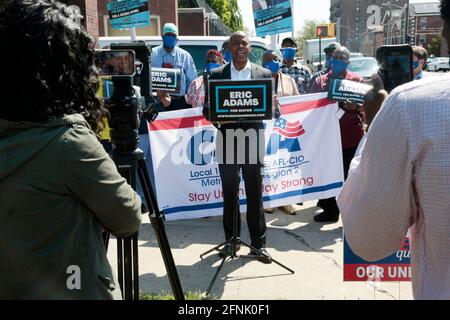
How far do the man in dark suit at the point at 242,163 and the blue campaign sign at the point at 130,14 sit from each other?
434 cm

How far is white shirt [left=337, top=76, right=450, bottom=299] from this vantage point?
123cm

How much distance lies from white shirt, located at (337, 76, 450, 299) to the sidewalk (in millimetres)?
2520

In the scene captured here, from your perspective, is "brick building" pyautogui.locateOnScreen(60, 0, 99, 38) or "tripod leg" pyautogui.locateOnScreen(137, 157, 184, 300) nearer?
"tripod leg" pyautogui.locateOnScreen(137, 157, 184, 300)

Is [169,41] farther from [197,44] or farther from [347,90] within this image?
[347,90]

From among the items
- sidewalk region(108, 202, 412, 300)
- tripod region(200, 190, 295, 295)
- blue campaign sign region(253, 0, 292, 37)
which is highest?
blue campaign sign region(253, 0, 292, 37)

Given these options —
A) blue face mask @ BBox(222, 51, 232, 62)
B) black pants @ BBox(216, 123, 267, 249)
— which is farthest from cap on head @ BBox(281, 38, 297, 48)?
black pants @ BBox(216, 123, 267, 249)

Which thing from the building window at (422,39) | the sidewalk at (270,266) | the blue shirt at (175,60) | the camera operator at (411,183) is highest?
the building window at (422,39)

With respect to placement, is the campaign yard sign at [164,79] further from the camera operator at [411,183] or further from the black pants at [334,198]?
the camera operator at [411,183]

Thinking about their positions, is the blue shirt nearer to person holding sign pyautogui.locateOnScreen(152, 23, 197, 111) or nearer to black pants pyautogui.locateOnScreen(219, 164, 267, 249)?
person holding sign pyautogui.locateOnScreen(152, 23, 197, 111)

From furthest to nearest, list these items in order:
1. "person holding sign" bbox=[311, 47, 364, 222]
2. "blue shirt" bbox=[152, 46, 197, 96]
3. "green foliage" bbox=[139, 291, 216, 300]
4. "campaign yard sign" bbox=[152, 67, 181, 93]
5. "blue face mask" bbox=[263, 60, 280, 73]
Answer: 1. "blue shirt" bbox=[152, 46, 197, 96]
2. "blue face mask" bbox=[263, 60, 280, 73]
3. "campaign yard sign" bbox=[152, 67, 181, 93]
4. "person holding sign" bbox=[311, 47, 364, 222]
5. "green foliage" bbox=[139, 291, 216, 300]

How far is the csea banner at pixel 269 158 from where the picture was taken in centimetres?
550

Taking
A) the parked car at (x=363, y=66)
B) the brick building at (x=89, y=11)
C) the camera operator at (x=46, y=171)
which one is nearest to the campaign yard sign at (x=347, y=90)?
the brick building at (x=89, y=11)
